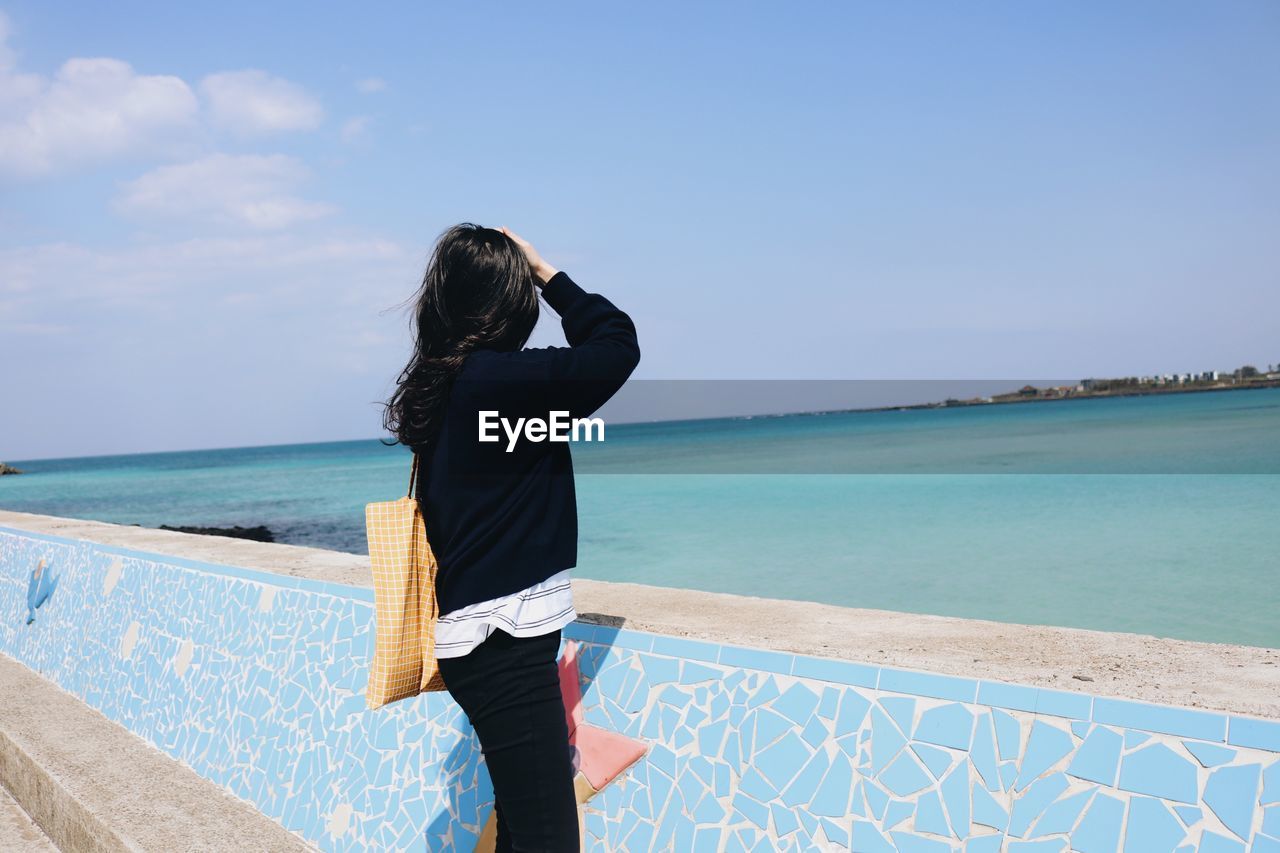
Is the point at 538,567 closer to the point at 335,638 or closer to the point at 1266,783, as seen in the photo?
the point at 1266,783

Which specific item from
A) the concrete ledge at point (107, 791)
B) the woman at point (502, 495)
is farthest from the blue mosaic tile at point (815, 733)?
the concrete ledge at point (107, 791)

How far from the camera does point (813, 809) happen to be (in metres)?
2.06

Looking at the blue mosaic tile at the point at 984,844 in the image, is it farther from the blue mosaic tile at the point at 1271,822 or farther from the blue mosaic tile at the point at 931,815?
the blue mosaic tile at the point at 1271,822

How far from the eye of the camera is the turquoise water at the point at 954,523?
10969mm

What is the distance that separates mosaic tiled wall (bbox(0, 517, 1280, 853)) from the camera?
5.43 ft

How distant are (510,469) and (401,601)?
34 cm

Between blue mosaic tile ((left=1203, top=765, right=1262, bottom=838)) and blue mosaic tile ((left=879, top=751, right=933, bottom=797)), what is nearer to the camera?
blue mosaic tile ((left=1203, top=765, right=1262, bottom=838))

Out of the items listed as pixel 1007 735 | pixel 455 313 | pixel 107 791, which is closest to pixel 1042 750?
pixel 1007 735

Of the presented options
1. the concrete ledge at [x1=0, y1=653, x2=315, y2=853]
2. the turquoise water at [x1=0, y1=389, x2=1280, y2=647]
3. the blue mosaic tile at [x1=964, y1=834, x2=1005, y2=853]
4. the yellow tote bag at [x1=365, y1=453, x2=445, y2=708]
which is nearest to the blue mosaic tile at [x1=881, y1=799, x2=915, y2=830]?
the blue mosaic tile at [x1=964, y1=834, x2=1005, y2=853]

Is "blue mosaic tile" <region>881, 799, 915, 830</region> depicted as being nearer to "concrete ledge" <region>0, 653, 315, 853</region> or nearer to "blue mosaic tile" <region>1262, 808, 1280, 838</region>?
"blue mosaic tile" <region>1262, 808, 1280, 838</region>

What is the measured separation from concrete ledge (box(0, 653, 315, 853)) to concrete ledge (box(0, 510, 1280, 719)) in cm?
96

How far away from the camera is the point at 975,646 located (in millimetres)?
2605

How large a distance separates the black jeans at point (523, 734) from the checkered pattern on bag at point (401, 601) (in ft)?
0.41

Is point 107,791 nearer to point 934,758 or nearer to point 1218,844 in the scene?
point 934,758
